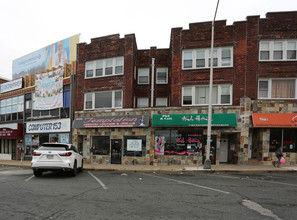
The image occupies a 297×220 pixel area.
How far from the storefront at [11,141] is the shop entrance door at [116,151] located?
469 inches

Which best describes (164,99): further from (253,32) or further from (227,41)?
(253,32)

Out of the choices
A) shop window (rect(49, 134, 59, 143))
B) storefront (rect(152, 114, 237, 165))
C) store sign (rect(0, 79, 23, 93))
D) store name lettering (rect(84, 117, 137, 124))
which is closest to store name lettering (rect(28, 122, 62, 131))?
shop window (rect(49, 134, 59, 143))

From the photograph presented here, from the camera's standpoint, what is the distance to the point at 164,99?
20734 millimetres

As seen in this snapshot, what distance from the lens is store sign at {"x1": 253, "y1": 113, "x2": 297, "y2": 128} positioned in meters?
15.5

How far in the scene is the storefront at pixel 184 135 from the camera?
53.6 ft

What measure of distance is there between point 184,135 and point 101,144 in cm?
719

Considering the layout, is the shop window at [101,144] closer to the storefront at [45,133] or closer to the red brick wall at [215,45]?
the storefront at [45,133]

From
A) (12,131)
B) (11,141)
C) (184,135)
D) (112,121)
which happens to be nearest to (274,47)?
(184,135)

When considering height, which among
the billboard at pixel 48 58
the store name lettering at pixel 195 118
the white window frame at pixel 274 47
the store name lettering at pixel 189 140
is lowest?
the store name lettering at pixel 189 140

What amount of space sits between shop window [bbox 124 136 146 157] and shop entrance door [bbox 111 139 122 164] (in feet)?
1.84

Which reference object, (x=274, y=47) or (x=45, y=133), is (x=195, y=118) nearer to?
(x=274, y=47)

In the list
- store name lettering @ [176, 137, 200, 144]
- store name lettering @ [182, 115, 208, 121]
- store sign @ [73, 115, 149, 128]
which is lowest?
store name lettering @ [176, 137, 200, 144]

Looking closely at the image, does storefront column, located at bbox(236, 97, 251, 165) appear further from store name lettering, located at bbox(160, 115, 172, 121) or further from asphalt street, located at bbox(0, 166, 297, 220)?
asphalt street, located at bbox(0, 166, 297, 220)

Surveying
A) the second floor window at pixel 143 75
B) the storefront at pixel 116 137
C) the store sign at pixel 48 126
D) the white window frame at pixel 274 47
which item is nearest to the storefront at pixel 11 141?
the store sign at pixel 48 126
